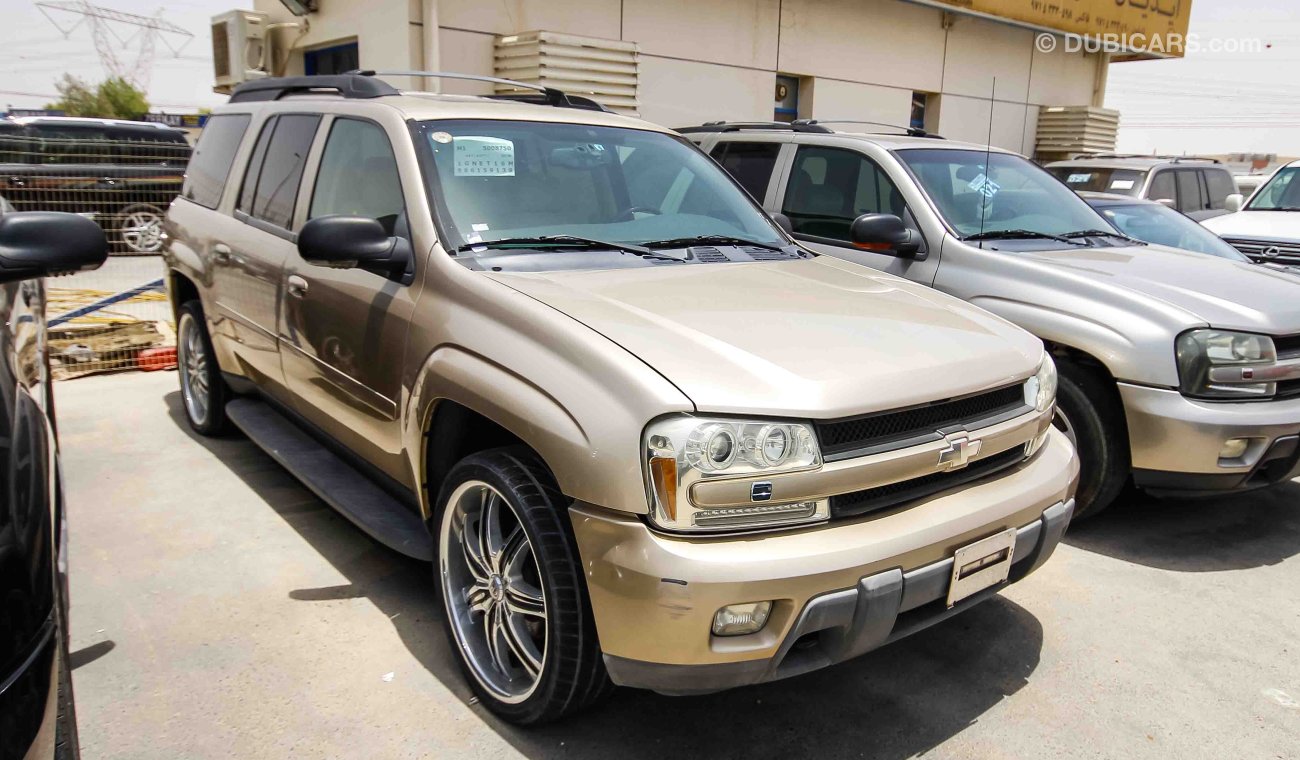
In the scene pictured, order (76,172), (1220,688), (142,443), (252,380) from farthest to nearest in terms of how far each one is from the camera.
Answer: (76,172) → (142,443) → (252,380) → (1220,688)

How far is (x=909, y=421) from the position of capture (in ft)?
8.38

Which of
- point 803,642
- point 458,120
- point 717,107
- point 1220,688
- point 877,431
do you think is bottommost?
point 1220,688

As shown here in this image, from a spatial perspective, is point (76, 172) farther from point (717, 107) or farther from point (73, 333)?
point (717, 107)

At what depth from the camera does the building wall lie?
9.74 meters

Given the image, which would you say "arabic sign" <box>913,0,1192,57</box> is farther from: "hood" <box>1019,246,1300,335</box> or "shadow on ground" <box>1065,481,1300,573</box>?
"shadow on ground" <box>1065,481,1300,573</box>

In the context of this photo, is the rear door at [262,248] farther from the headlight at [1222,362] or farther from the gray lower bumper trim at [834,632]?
the headlight at [1222,362]

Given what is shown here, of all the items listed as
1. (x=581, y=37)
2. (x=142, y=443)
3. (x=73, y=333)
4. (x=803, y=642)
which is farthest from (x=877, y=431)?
(x=581, y=37)

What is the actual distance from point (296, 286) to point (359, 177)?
532 millimetres

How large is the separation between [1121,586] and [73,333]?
7235 millimetres

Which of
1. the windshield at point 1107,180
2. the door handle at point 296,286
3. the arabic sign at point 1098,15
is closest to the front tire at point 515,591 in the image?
the door handle at point 296,286

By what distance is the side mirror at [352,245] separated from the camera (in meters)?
2.99

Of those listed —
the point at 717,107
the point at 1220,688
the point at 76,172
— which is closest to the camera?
the point at 1220,688

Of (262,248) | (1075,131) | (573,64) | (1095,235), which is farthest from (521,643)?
(1075,131)

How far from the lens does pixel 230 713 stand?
9.20 ft
